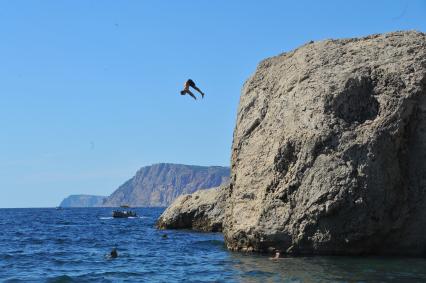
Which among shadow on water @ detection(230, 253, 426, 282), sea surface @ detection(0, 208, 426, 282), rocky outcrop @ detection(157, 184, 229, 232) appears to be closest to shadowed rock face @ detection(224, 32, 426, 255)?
shadow on water @ detection(230, 253, 426, 282)

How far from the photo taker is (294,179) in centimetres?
2386

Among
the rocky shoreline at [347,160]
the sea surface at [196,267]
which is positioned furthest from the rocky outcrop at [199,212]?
the rocky shoreline at [347,160]

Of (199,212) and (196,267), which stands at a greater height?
(199,212)

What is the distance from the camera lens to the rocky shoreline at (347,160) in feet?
74.9

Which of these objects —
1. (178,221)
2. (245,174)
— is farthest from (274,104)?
(178,221)

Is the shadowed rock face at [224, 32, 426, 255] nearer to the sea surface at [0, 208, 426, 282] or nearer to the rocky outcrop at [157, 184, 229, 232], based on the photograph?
the sea surface at [0, 208, 426, 282]

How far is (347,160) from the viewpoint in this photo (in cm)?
2288

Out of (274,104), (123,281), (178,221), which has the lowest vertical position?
(123,281)

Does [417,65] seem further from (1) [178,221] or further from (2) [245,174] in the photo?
(1) [178,221]

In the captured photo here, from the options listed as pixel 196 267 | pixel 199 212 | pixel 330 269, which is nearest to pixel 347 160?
pixel 330 269

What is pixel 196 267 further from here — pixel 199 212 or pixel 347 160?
pixel 199 212

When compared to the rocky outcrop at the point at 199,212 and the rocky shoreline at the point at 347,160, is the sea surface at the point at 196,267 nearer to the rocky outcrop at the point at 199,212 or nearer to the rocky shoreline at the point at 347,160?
the rocky shoreline at the point at 347,160

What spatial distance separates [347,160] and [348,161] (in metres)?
→ 0.06

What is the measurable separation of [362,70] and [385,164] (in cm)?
403
